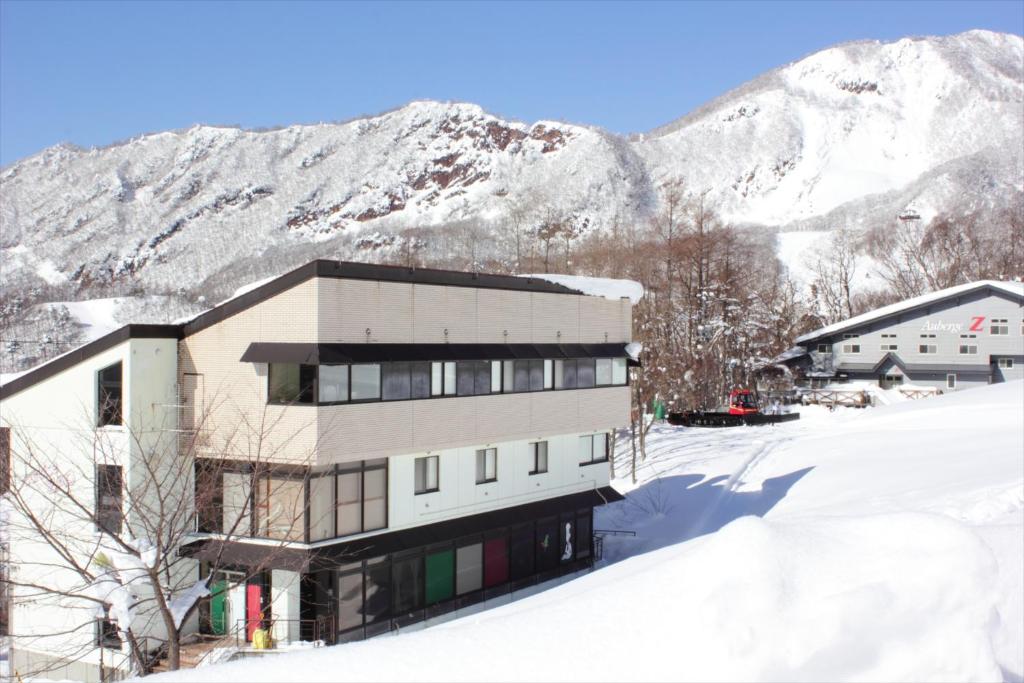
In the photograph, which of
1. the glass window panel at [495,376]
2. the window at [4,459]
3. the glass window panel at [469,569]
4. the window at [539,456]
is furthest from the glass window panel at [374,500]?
the window at [4,459]

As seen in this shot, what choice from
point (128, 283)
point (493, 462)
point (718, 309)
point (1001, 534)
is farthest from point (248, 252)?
point (1001, 534)

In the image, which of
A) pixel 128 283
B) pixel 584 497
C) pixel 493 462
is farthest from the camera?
pixel 128 283

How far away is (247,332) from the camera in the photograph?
21.7m

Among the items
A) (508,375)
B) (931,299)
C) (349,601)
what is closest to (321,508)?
(349,601)

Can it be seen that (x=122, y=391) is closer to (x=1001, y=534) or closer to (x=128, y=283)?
(x=1001, y=534)

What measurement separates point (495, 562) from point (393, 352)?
7099 millimetres

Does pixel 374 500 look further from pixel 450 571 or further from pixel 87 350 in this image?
pixel 87 350

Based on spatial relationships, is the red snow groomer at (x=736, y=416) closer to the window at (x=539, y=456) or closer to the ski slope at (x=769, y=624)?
the window at (x=539, y=456)

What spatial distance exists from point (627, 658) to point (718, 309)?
187ft

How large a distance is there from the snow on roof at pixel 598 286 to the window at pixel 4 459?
47.1 feet

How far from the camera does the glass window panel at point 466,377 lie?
24.1m

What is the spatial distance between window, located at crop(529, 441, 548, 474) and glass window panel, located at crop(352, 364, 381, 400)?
6.72 meters

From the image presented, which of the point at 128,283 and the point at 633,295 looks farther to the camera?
the point at 128,283

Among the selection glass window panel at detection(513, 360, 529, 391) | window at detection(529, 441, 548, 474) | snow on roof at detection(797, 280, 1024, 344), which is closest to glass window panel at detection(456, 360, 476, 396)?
glass window panel at detection(513, 360, 529, 391)
